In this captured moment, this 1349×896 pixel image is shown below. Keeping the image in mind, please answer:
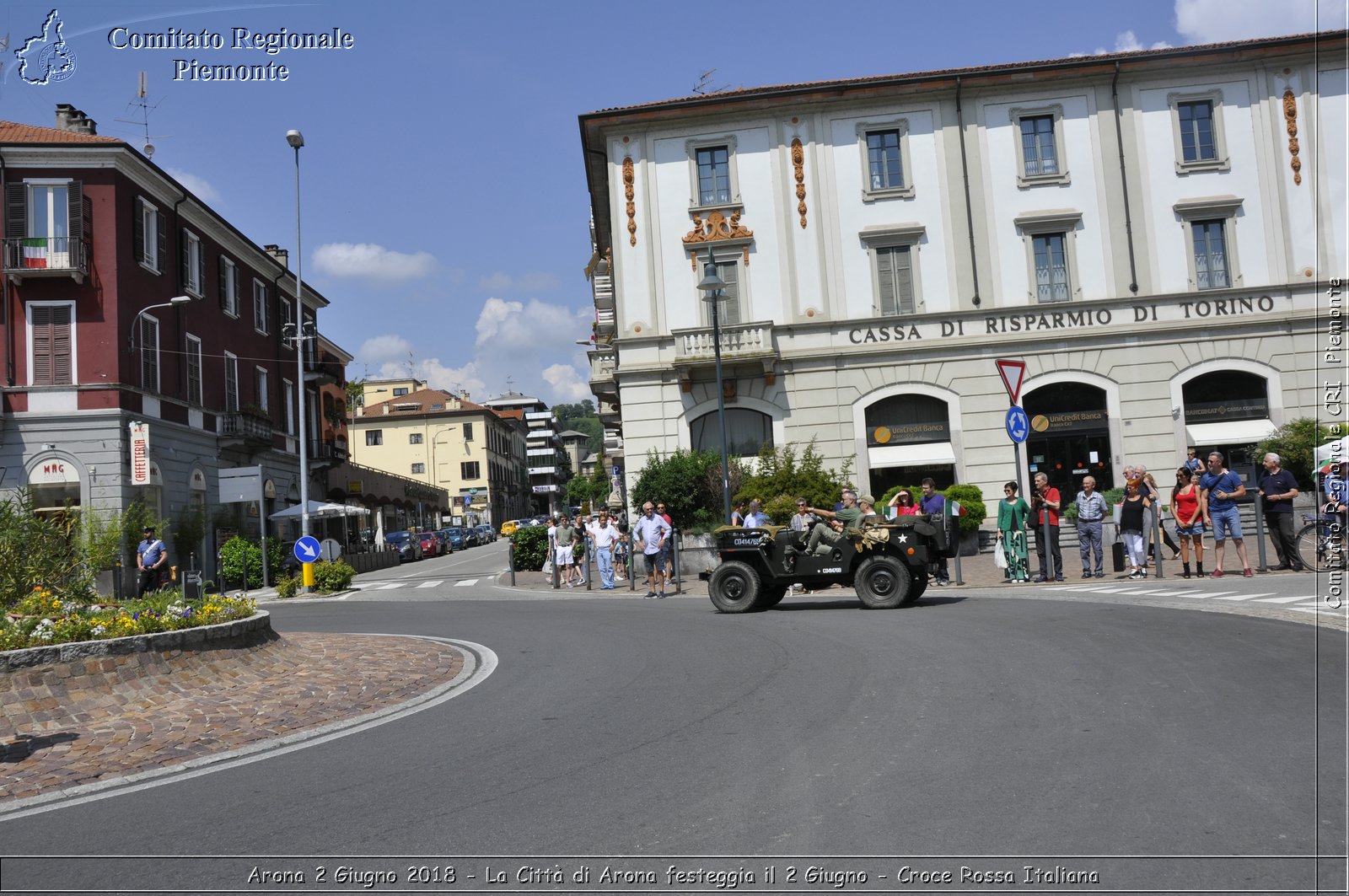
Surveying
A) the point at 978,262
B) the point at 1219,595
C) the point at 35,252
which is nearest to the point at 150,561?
the point at 35,252

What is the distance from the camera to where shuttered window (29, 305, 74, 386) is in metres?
30.9

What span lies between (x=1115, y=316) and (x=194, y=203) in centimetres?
2972

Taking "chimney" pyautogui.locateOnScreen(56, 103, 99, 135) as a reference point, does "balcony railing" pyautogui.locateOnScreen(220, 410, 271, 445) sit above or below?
below

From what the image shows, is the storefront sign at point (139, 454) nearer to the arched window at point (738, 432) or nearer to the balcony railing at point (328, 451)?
the arched window at point (738, 432)

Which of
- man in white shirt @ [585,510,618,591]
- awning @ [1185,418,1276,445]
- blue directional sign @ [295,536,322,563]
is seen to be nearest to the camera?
man in white shirt @ [585,510,618,591]

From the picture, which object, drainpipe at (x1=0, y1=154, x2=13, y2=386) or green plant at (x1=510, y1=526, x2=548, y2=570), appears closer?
drainpipe at (x1=0, y1=154, x2=13, y2=386)

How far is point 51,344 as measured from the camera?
102ft

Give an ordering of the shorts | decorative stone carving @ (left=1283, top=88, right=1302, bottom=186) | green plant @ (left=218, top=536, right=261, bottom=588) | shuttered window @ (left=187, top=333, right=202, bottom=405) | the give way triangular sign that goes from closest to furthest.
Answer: the shorts → the give way triangular sign → decorative stone carving @ (left=1283, top=88, right=1302, bottom=186) → green plant @ (left=218, top=536, right=261, bottom=588) → shuttered window @ (left=187, top=333, right=202, bottom=405)

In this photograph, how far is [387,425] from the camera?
338 feet

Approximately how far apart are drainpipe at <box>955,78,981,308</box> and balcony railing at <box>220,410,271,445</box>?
25.7 m

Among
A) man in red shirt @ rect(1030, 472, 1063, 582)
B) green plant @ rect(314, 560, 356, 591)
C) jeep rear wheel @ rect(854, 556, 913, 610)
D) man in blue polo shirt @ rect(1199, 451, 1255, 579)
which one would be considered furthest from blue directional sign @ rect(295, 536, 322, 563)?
man in blue polo shirt @ rect(1199, 451, 1255, 579)

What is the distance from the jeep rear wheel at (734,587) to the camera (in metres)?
15.2

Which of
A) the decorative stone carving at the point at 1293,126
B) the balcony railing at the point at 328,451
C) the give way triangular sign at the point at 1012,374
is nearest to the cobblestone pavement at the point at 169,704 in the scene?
the give way triangular sign at the point at 1012,374

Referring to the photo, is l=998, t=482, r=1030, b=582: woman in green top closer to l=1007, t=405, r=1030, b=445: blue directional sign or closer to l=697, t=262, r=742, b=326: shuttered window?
l=1007, t=405, r=1030, b=445: blue directional sign
